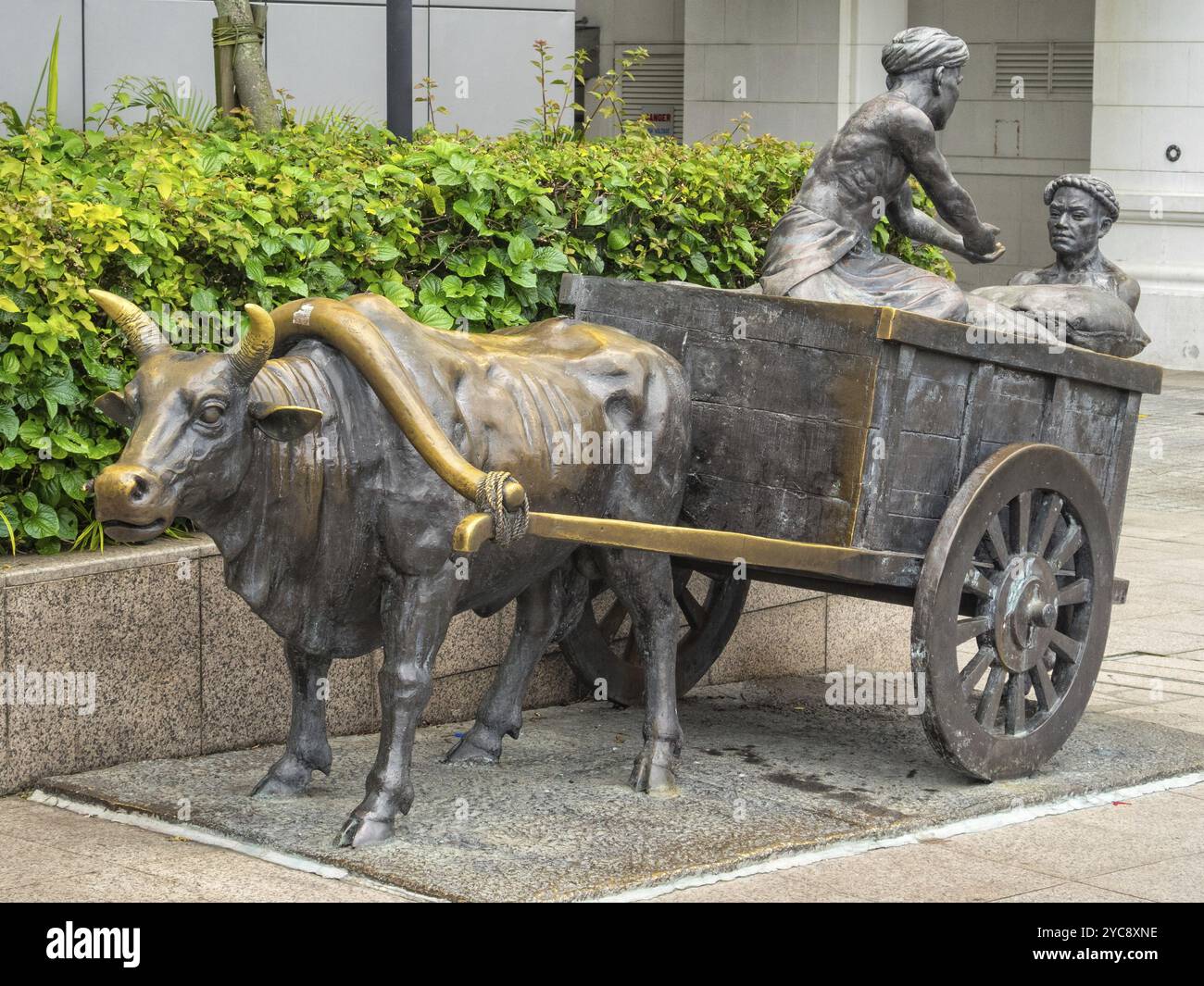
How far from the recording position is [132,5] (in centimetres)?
918

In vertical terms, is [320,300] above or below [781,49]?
below

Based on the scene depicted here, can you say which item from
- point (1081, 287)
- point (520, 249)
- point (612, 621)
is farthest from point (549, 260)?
Answer: point (1081, 287)

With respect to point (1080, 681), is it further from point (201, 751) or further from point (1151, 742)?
point (201, 751)

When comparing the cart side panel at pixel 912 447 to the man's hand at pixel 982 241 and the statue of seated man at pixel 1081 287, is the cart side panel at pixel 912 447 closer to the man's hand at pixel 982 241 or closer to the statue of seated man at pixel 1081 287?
the statue of seated man at pixel 1081 287

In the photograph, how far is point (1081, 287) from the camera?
21.7 feet

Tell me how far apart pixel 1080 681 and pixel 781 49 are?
14658 mm

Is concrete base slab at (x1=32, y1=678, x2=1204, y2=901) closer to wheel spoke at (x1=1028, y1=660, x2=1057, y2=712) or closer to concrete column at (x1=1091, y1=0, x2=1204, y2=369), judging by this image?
wheel spoke at (x1=1028, y1=660, x2=1057, y2=712)

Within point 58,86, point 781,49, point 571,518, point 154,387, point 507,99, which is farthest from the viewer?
point 781,49

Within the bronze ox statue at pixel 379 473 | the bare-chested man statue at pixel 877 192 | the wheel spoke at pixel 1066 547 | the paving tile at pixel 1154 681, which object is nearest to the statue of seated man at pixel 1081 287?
the bare-chested man statue at pixel 877 192

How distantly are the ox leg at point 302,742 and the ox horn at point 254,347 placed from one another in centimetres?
110

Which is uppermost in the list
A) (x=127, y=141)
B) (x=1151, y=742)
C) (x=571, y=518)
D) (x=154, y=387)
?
(x=127, y=141)

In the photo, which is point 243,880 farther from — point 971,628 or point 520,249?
point 520,249

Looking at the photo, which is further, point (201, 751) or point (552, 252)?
point (552, 252)

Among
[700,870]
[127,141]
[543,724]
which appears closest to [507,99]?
[127,141]
